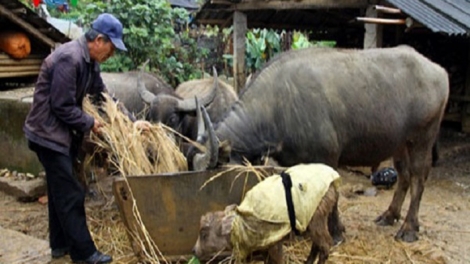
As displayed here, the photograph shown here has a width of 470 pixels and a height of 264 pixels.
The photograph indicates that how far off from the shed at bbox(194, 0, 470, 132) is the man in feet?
14.8

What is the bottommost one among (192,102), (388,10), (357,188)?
(357,188)

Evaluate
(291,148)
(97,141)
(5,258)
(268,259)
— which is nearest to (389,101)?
(291,148)

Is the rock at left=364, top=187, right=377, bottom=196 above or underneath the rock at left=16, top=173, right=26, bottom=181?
underneath

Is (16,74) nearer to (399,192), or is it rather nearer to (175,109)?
(175,109)

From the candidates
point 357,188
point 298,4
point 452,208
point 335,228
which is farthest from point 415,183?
point 298,4

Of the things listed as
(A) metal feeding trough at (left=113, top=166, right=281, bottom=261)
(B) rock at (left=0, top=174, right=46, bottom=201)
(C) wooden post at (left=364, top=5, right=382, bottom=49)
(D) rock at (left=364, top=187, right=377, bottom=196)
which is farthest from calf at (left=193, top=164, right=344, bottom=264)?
(C) wooden post at (left=364, top=5, right=382, bottom=49)

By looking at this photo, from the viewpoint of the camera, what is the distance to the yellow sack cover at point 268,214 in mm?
3771

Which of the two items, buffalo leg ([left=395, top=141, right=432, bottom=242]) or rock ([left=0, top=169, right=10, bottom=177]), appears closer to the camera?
buffalo leg ([left=395, top=141, right=432, bottom=242])

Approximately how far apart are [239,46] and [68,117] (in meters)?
6.68

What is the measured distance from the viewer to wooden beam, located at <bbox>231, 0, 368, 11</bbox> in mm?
8617

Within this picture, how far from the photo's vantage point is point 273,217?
3.76 m

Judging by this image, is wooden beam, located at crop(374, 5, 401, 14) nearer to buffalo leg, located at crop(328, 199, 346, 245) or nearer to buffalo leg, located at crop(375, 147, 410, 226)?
buffalo leg, located at crop(375, 147, 410, 226)

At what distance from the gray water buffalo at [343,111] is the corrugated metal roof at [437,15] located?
1.62 meters

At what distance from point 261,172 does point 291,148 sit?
943 mm
